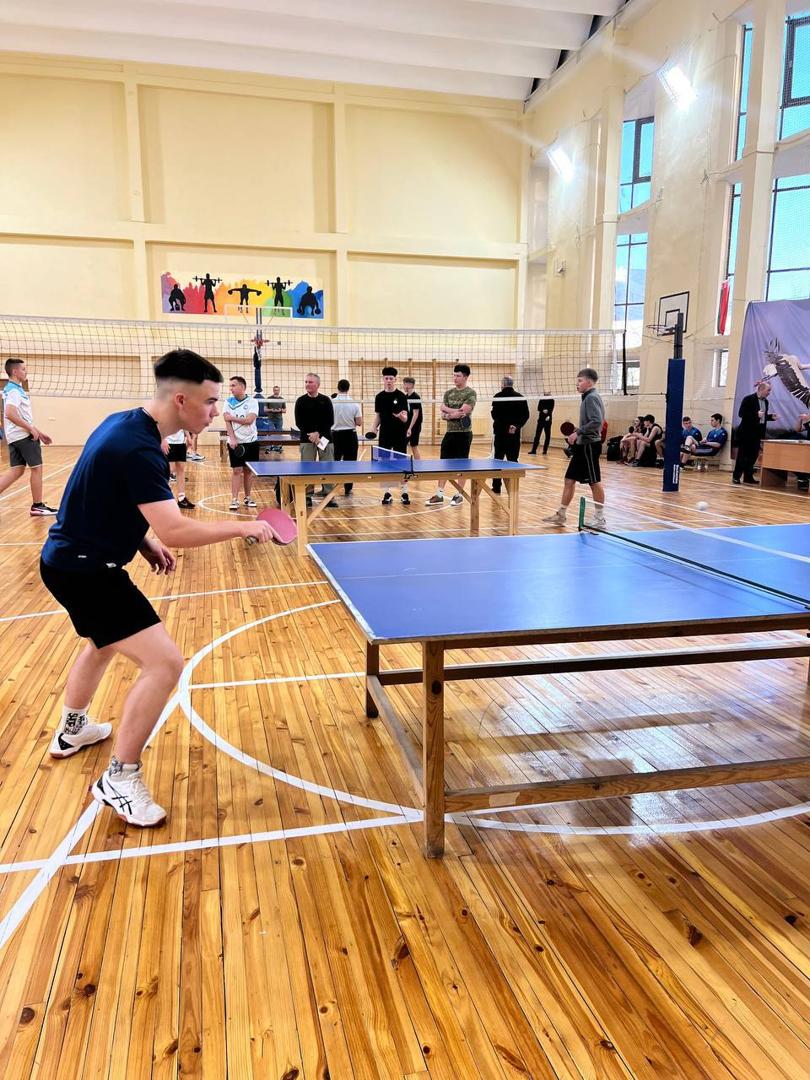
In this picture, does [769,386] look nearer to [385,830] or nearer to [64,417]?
[385,830]

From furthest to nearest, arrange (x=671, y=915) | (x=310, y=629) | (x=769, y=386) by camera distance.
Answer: (x=769, y=386), (x=310, y=629), (x=671, y=915)

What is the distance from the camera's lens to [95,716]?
353 centimetres

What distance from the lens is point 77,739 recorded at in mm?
3131

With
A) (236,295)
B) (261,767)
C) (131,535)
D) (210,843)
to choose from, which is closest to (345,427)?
(261,767)

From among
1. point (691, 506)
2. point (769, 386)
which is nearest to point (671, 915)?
point (691, 506)

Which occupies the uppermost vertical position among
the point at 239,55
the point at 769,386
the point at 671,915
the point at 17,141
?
the point at 239,55

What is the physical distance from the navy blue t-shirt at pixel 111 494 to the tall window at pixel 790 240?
14.7 metres

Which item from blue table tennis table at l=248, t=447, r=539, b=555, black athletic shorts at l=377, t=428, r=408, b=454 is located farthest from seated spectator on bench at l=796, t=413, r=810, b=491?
blue table tennis table at l=248, t=447, r=539, b=555

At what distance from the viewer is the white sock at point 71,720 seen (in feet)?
10.1

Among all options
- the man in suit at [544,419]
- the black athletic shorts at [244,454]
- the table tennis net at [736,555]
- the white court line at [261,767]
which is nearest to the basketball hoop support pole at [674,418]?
the black athletic shorts at [244,454]

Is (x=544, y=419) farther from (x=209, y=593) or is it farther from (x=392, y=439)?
(x=209, y=593)

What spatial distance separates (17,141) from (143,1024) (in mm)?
21821

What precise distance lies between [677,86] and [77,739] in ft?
56.3

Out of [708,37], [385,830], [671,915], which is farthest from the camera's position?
[708,37]
